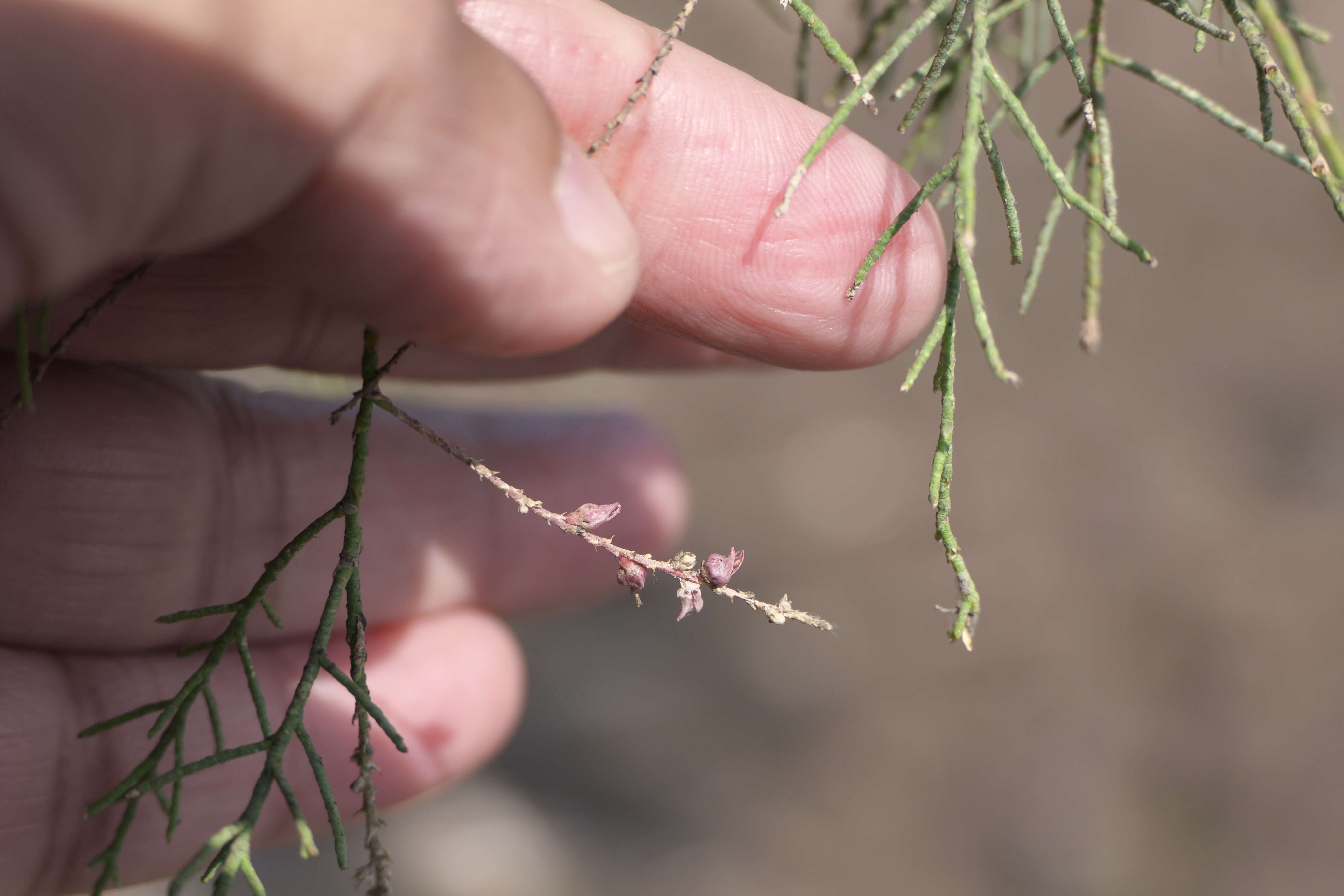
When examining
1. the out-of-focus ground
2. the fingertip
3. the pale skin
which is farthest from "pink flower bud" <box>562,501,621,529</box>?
the out-of-focus ground

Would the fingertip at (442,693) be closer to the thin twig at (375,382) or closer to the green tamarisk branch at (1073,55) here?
the thin twig at (375,382)

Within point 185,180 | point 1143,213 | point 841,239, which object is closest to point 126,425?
point 185,180

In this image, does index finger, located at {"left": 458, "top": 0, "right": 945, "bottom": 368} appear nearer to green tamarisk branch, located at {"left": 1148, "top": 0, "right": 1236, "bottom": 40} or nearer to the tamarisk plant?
the tamarisk plant

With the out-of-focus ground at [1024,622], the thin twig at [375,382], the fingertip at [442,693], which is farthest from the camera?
the out-of-focus ground at [1024,622]

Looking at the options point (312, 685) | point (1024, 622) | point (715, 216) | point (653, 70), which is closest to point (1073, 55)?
point (653, 70)

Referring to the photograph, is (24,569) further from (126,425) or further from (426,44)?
(426,44)

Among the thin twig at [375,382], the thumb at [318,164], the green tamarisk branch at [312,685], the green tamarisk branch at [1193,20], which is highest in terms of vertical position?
the green tamarisk branch at [1193,20]

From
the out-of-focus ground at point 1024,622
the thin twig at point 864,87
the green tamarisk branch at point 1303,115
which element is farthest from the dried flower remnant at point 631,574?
the out-of-focus ground at point 1024,622
